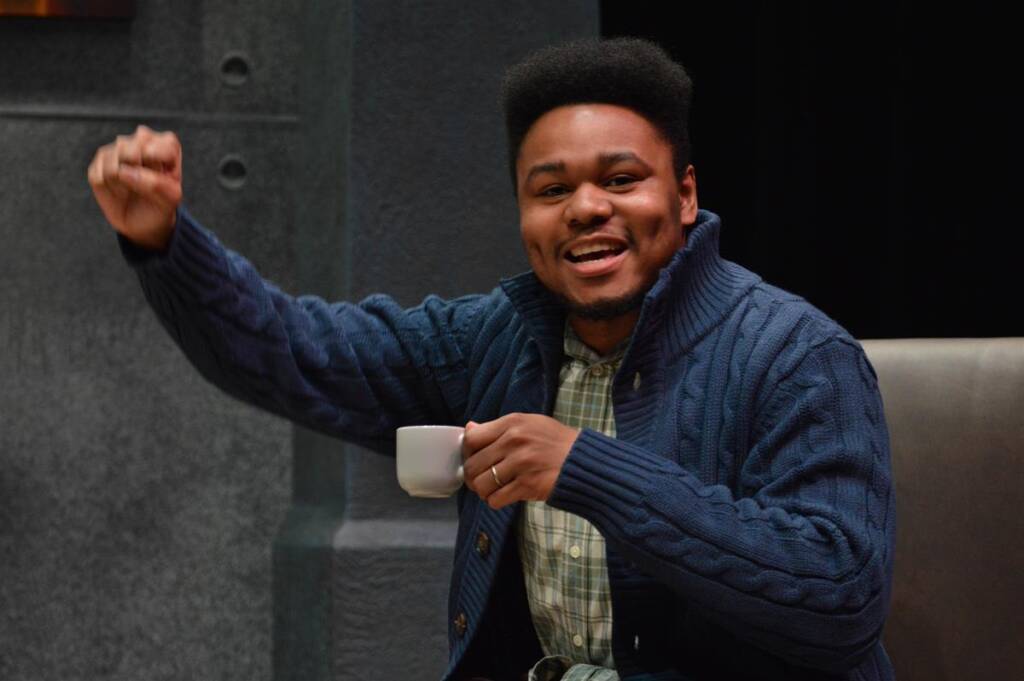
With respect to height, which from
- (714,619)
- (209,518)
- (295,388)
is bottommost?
(209,518)

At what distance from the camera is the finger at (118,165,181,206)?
1.54 meters

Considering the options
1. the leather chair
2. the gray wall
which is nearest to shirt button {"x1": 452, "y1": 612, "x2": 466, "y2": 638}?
the leather chair

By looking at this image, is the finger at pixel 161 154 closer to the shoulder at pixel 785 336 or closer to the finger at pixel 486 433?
the finger at pixel 486 433

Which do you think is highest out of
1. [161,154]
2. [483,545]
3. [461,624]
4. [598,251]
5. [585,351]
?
[161,154]

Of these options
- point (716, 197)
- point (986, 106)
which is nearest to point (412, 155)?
point (716, 197)

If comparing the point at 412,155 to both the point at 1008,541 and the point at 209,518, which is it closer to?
the point at 209,518

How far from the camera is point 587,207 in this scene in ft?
5.49

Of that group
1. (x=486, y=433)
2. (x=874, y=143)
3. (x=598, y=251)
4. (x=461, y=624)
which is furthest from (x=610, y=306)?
(x=874, y=143)

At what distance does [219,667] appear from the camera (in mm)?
3105

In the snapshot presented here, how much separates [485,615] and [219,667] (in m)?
1.53

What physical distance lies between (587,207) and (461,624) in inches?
21.7

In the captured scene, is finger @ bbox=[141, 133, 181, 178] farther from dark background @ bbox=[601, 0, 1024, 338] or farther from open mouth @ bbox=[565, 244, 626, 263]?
dark background @ bbox=[601, 0, 1024, 338]

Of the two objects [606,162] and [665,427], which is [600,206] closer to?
[606,162]

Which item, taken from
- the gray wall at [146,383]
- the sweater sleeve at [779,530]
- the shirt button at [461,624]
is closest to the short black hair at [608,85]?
the sweater sleeve at [779,530]
